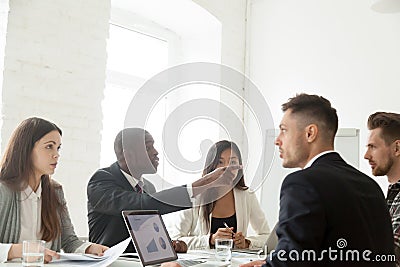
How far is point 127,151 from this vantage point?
3.06m

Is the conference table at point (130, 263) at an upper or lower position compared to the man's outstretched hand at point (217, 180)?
lower

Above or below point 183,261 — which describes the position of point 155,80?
above

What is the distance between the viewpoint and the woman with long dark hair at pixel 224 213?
3391mm

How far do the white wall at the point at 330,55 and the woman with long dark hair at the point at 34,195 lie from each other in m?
2.52

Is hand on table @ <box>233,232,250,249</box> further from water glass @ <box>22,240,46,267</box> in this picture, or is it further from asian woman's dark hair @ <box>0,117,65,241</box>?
water glass @ <box>22,240,46,267</box>

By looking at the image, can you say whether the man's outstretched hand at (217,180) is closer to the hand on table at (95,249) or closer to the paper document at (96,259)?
the hand on table at (95,249)

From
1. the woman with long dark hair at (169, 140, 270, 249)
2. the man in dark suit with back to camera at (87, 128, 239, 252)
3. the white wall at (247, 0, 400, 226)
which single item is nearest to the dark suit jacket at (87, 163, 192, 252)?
the man in dark suit with back to camera at (87, 128, 239, 252)

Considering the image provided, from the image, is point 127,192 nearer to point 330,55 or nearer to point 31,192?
point 31,192

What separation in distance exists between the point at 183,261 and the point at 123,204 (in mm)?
607

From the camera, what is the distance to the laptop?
6.89 ft

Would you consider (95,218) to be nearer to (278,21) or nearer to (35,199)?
(35,199)

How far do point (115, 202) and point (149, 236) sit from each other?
66cm

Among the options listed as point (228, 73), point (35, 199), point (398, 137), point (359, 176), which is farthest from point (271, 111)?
point (359, 176)

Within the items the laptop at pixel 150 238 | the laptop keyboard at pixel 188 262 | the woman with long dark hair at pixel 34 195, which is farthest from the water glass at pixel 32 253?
the woman with long dark hair at pixel 34 195
